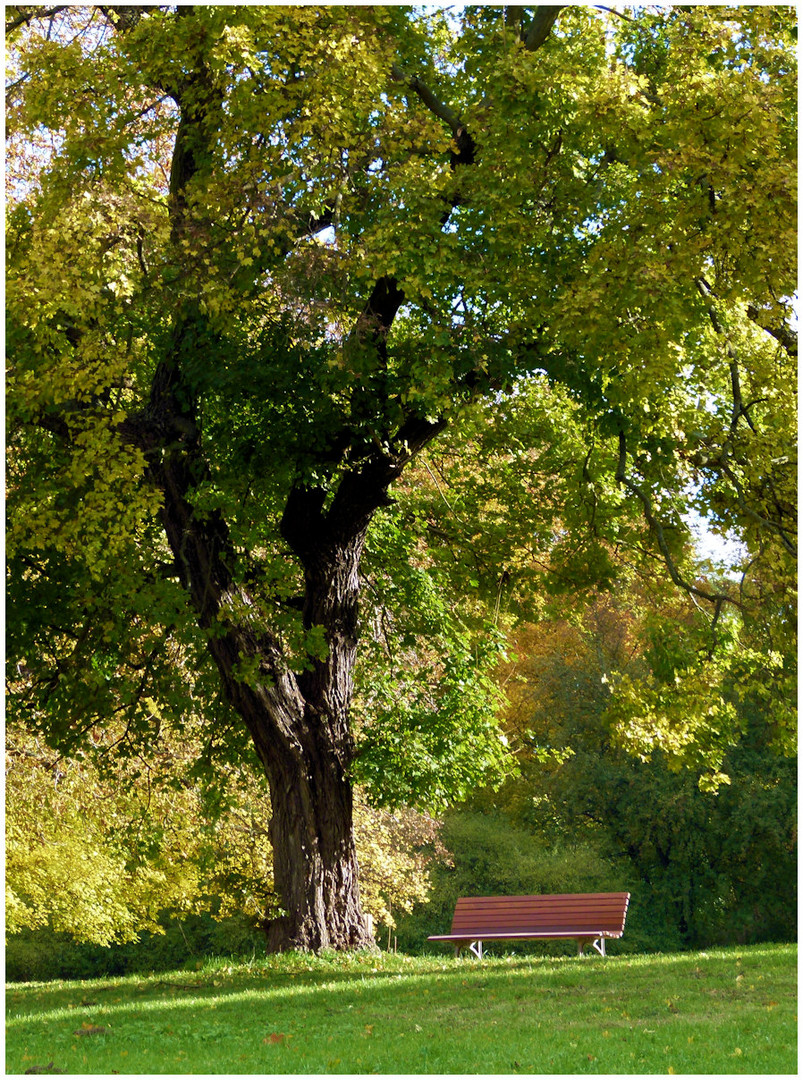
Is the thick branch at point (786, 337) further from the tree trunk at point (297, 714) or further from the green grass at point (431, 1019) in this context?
the green grass at point (431, 1019)

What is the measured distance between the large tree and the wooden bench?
259 centimetres

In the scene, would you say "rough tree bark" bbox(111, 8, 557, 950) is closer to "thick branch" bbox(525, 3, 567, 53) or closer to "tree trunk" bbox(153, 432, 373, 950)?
"tree trunk" bbox(153, 432, 373, 950)

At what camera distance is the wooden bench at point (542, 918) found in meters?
13.6

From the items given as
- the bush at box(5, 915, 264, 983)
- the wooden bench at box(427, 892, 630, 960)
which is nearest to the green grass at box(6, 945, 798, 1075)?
the wooden bench at box(427, 892, 630, 960)

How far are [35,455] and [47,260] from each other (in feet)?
11.2

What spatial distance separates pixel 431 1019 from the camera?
25.8ft

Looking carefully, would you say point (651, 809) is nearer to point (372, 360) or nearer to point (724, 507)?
point (724, 507)

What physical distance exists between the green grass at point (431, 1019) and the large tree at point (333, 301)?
5.70ft

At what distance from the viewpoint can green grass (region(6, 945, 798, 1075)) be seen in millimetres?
6496

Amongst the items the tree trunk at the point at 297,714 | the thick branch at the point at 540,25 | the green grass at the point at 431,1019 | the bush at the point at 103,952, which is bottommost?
the bush at the point at 103,952

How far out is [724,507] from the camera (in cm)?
1203

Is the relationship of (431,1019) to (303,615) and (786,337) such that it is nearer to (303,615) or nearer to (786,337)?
(303,615)

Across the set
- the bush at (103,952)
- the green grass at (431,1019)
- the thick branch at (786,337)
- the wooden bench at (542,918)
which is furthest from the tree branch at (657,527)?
the bush at (103,952)

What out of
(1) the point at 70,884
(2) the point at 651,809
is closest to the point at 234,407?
(1) the point at 70,884
